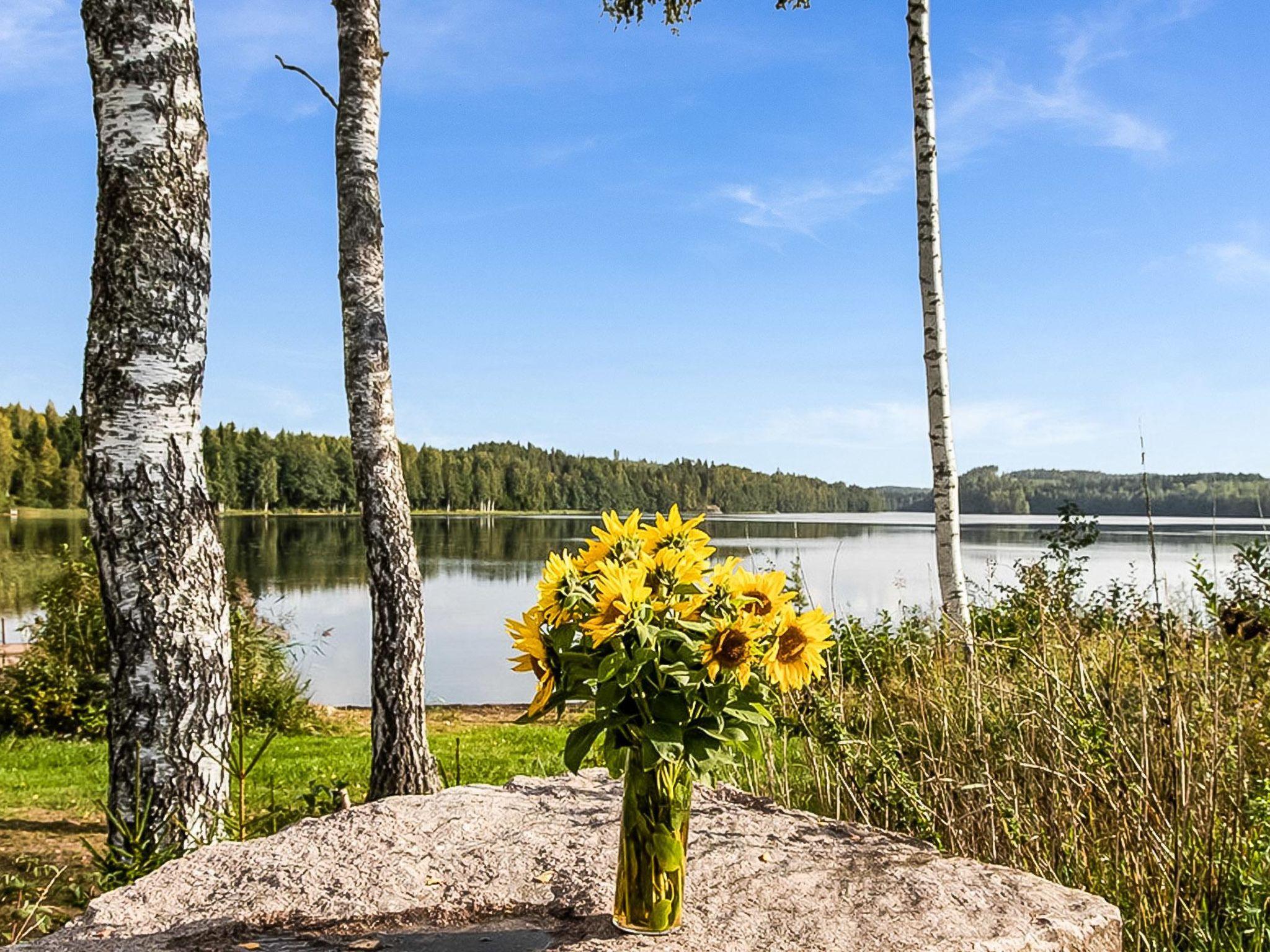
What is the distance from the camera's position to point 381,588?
4754 mm

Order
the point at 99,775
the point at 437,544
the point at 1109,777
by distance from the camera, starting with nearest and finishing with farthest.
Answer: the point at 1109,777 → the point at 99,775 → the point at 437,544

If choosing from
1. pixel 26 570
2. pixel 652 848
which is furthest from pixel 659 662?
pixel 26 570

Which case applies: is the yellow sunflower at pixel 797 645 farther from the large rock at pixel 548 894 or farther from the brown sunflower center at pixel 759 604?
the large rock at pixel 548 894

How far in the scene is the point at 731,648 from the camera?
1.68 metres

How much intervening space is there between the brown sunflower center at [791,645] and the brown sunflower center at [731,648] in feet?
0.46

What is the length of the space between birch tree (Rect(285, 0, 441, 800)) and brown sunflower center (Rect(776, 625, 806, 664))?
3.20m

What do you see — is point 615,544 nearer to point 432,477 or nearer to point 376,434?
point 376,434

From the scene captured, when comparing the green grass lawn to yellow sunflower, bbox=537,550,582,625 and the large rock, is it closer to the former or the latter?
the large rock

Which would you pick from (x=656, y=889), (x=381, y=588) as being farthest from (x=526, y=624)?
(x=381, y=588)

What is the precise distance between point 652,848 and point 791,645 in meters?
0.47

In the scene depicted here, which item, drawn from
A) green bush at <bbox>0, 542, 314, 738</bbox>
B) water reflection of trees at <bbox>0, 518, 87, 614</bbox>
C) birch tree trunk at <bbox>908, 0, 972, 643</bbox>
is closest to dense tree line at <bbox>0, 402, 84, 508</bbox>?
water reflection of trees at <bbox>0, 518, 87, 614</bbox>

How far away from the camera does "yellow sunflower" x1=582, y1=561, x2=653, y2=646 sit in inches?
64.8

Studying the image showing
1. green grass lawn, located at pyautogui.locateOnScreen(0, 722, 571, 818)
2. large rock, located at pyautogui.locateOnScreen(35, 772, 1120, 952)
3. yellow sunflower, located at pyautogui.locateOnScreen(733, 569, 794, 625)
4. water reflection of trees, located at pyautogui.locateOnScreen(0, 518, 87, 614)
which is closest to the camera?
yellow sunflower, located at pyautogui.locateOnScreen(733, 569, 794, 625)

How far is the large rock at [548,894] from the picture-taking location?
192 centimetres
